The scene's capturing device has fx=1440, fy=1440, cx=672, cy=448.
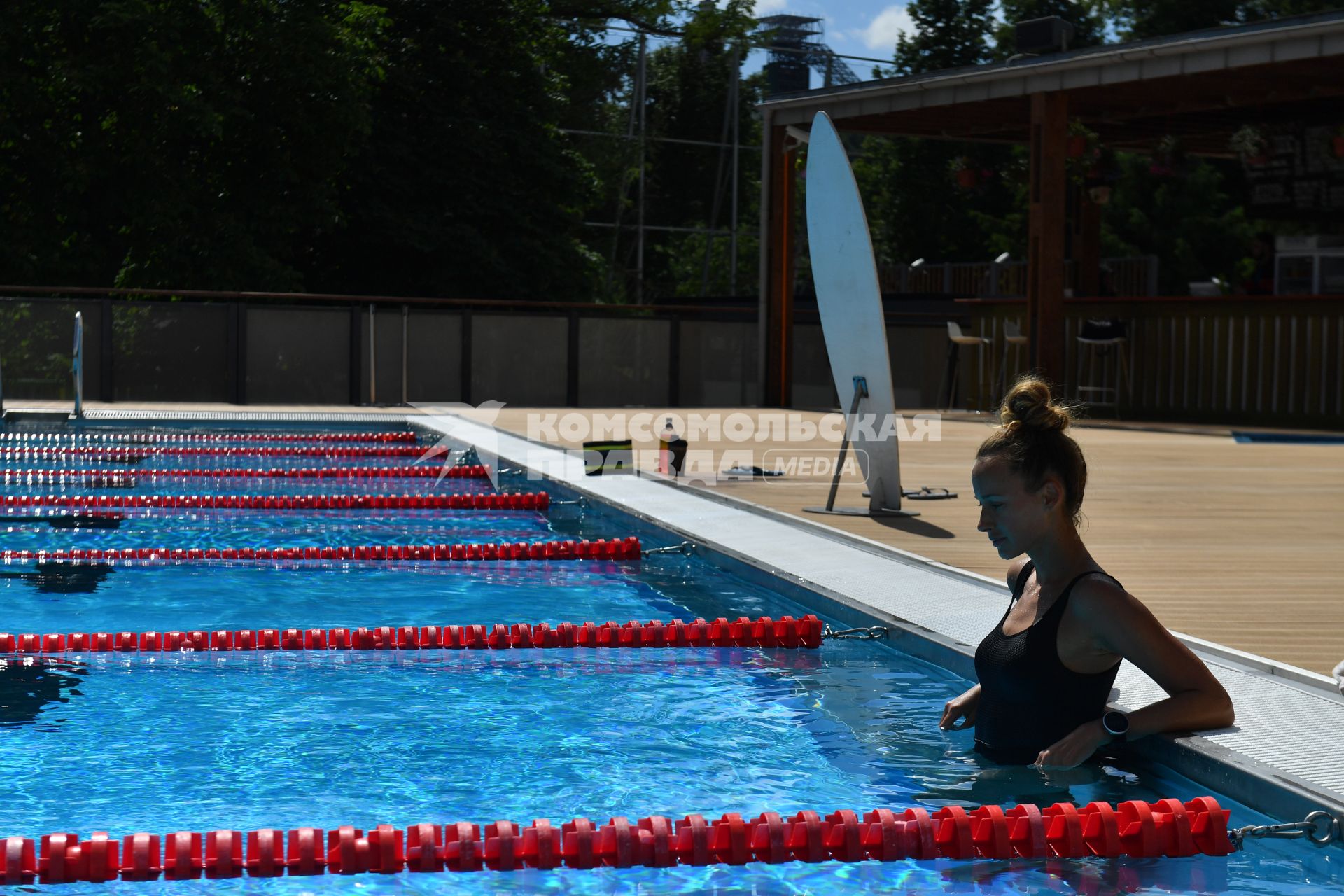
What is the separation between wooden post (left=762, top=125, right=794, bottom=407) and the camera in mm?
22391

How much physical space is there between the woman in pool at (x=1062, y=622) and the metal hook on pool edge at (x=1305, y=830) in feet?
1.16

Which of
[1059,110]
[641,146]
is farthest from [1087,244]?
[641,146]

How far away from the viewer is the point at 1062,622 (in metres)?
3.52

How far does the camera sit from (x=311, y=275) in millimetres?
32375

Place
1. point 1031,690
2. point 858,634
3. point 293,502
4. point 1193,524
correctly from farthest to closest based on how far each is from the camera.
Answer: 1. point 293,502
2. point 1193,524
3. point 858,634
4. point 1031,690

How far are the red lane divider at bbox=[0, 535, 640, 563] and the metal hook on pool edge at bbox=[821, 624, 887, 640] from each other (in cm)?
243

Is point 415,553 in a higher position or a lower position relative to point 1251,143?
lower

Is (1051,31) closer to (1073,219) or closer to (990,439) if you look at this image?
(1073,219)

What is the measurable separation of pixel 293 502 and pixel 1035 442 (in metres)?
7.36

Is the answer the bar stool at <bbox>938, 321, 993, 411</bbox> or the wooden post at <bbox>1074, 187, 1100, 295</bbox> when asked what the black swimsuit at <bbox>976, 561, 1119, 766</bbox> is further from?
the wooden post at <bbox>1074, 187, 1100, 295</bbox>

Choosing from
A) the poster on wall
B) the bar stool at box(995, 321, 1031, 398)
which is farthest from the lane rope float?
the poster on wall

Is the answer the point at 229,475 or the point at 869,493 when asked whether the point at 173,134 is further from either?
the point at 869,493

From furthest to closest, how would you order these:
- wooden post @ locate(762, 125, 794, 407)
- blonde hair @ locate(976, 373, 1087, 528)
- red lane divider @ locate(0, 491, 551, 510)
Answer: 1. wooden post @ locate(762, 125, 794, 407)
2. red lane divider @ locate(0, 491, 551, 510)
3. blonde hair @ locate(976, 373, 1087, 528)

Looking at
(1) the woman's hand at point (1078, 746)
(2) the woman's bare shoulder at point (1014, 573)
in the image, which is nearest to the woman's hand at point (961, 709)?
(2) the woman's bare shoulder at point (1014, 573)
